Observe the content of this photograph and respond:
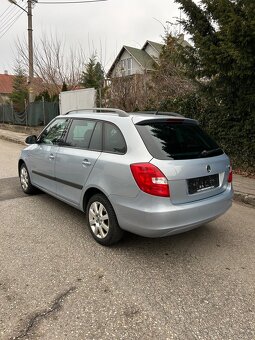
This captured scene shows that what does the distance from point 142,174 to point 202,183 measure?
2.51ft

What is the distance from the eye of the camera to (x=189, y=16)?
647 centimetres

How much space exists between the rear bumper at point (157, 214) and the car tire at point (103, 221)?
0.13 meters

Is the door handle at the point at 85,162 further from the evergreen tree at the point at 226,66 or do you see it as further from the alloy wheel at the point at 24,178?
the evergreen tree at the point at 226,66

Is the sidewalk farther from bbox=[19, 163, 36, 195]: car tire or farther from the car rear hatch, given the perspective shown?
bbox=[19, 163, 36, 195]: car tire

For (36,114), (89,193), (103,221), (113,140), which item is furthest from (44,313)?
(36,114)

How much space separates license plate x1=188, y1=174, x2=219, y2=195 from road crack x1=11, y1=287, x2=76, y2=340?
1568mm

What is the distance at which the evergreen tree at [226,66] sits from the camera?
5359 millimetres

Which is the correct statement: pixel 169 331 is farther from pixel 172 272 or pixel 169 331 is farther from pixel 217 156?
pixel 217 156

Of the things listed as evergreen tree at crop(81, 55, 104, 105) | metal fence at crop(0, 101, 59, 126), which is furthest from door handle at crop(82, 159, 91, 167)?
evergreen tree at crop(81, 55, 104, 105)

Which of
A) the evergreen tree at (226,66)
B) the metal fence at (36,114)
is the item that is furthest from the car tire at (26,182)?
the metal fence at (36,114)

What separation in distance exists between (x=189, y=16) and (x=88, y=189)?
4721 mm

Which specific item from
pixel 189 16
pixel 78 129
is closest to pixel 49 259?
pixel 78 129

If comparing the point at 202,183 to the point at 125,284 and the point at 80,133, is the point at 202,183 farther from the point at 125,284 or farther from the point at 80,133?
the point at 80,133

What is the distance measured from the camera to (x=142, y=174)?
310 centimetres
